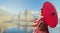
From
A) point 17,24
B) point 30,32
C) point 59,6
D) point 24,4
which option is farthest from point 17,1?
point 59,6

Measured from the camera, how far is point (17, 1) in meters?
1.57

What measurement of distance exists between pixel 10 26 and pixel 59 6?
58cm

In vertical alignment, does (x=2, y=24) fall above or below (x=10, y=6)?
below

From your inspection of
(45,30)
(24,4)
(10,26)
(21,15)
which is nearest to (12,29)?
(10,26)

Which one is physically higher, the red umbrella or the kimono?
the red umbrella

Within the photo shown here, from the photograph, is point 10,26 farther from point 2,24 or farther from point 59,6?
point 59,6

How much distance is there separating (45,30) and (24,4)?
53cm

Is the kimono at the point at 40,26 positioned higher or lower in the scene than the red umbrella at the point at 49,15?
lower

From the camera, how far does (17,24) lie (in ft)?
5.05

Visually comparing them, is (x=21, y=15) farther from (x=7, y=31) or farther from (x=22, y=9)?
(x=7, y=31)

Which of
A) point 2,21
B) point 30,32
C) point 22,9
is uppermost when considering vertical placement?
point 22,9

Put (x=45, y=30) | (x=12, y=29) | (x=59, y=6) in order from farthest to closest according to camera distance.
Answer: (x=59, y=6)
(x=12, y=29)
(x=45, y=30)

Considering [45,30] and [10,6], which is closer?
[45,30]

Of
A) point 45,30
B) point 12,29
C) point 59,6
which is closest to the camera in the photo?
point 45,30
